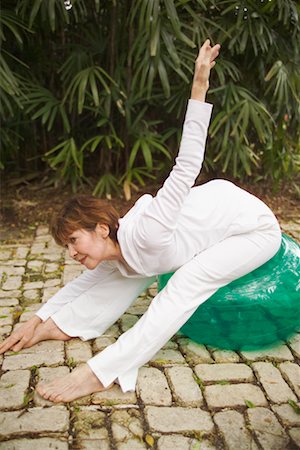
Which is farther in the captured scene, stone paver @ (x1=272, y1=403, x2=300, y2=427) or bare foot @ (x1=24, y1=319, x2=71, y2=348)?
bare foot @ (x1=24, y1=319, x2=71, y2=348)

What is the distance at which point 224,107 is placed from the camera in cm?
429

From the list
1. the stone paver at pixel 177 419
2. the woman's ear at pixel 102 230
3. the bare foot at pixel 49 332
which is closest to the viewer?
the stone paver at pixel 177 419

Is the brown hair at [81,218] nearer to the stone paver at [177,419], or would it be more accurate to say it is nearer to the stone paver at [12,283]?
the stone paver at [177,419]

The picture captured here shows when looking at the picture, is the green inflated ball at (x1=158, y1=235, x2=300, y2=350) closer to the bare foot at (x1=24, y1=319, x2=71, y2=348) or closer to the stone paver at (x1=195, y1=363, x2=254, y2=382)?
the stone paver at (x1=195, y1=363, x2=254, y2=382)

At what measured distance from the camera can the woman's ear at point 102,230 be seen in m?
2.21

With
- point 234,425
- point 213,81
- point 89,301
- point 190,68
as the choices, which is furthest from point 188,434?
point 213,81

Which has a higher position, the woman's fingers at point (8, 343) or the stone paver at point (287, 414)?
the stone paver at point (287, 414)

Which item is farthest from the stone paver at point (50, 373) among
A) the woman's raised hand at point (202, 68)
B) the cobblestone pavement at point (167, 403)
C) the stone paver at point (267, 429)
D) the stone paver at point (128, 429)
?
the woman's raised hand at point (202, 68)

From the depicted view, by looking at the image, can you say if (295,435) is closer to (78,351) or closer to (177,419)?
(177,419)

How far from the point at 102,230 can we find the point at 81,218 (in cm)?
11

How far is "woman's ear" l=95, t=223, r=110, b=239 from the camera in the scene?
7.26 feet

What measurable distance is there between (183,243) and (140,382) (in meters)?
0.63

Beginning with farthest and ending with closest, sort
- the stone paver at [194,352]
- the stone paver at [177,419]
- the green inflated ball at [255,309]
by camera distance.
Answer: the stone paver at [194,352]
the green inflated ball at [255,309]
the stone paver at [177,419]

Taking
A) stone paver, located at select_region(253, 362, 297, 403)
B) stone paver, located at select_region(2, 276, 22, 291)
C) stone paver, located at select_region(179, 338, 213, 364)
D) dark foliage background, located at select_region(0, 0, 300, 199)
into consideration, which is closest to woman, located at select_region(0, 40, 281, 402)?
stone paver, located at select_region(179, 338, 213, 364)
